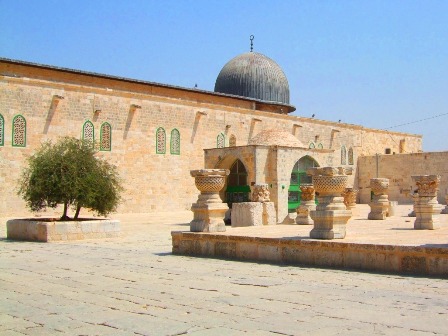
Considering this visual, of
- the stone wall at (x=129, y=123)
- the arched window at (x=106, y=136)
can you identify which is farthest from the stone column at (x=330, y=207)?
the arched window at (x=106, y=136)

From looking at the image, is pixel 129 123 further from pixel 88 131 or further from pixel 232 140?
pixel 232 140

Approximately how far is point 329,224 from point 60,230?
624cm

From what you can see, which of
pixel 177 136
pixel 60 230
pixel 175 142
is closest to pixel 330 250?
pixel 60 230

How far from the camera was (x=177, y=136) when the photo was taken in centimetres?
2445

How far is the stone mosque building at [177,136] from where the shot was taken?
1783 cm

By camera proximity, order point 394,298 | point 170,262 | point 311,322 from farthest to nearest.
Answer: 1. point 170,262
2. point 394,298
3. point 311,322

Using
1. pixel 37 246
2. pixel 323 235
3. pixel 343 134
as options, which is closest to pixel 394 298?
pixel 323 235

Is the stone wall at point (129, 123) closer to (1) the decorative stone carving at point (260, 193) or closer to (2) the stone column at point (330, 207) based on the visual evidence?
(1) the decorative stone carving at point (260, 193)

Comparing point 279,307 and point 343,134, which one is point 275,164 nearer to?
point 279,307

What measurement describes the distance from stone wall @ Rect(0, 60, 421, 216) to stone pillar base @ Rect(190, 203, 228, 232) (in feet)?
32.6

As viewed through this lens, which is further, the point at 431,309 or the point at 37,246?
the point at 37,246

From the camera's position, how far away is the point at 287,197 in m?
17.7

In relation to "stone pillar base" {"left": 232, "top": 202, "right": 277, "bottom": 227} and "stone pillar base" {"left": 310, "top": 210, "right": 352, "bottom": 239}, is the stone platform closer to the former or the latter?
"stone pillar base" {"left": 310, "top": 210, "right": 352, "bottom": 239}

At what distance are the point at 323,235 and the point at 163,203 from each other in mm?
16001
